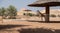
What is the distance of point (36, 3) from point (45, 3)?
49.9 inches

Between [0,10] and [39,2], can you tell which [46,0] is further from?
[0,10]

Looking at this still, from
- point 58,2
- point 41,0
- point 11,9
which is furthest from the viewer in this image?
point 11,9

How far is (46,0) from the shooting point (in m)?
26.9

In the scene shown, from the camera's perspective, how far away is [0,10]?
64.5m

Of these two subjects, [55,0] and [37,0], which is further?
[37,0]

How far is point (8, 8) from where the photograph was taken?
64188 millimetres

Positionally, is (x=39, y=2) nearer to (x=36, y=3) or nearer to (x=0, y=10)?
(x=36, y=3)

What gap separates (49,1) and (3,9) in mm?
40374

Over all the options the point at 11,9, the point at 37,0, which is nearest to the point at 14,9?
the point at 11,9

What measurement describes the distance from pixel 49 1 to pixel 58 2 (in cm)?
108

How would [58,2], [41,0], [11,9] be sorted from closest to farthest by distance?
1. [58,2]
2. [41,0]
3. [11,9]

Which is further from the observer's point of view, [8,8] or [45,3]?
[8,8]

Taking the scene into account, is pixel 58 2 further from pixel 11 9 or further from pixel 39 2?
pixel 11 9

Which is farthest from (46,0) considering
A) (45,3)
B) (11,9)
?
(11,9)
